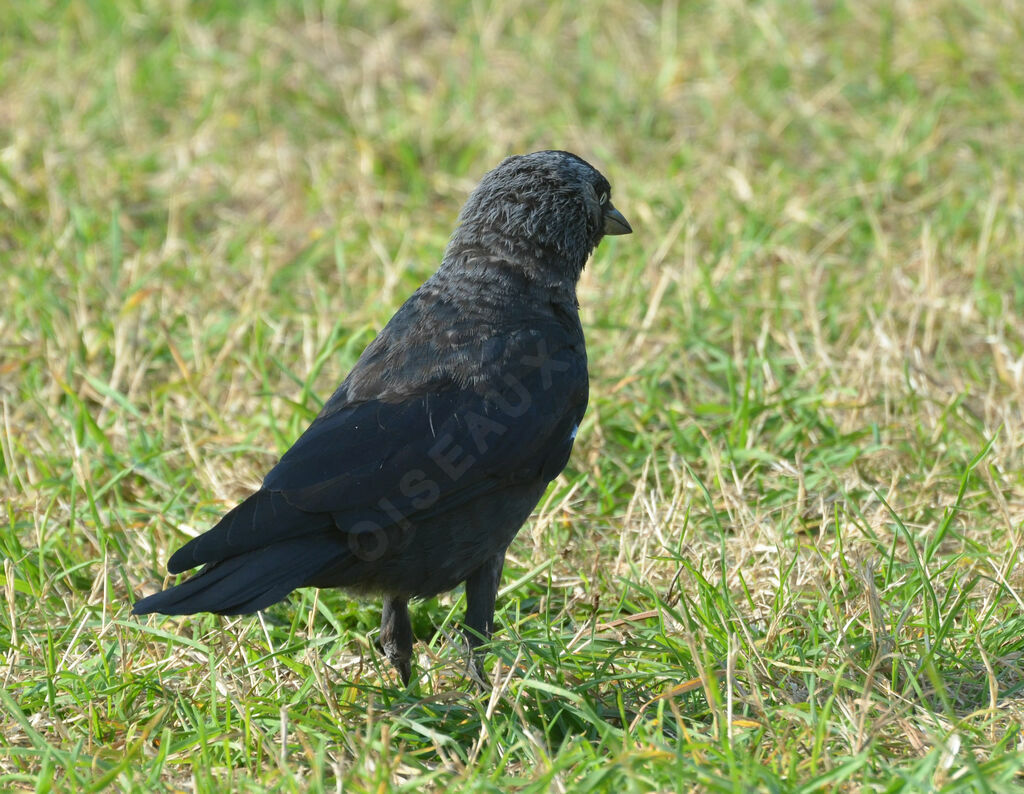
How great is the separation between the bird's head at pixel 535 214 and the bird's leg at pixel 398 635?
1133mm

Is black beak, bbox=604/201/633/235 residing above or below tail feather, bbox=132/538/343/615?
above

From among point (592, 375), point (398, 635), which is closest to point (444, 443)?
point (398, 635)

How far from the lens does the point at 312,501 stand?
3.33m

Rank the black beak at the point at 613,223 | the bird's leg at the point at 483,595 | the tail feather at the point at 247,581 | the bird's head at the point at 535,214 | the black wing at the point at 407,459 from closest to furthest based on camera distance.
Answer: the tail feather at the point at 247,581 < the black wing at the point at 407,459 < the bird's leg at the point at 483,595 < the bird's head at the point at 535,214 < the black beak at the point at 613,223

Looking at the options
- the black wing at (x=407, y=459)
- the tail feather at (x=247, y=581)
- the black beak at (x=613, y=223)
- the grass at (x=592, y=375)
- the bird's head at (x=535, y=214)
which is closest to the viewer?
the tail feather at (x=247, y=581)

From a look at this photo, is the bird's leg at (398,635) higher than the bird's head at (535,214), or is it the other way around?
the bird's head at (535,214)

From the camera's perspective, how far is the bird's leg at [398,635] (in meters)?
3.67

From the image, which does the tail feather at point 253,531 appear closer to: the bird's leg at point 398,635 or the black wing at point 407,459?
the black wing at point 407,459

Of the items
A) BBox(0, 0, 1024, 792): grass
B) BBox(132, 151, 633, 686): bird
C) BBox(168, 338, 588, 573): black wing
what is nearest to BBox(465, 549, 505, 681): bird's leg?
BBox(132, 151, 633, 686): bird

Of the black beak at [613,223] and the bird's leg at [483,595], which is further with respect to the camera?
the black beak at [613,223]

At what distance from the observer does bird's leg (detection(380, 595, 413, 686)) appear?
3674 millimetres

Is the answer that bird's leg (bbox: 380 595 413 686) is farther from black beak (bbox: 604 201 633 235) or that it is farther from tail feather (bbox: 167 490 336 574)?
black beak (bbox: 604 201 633 235)

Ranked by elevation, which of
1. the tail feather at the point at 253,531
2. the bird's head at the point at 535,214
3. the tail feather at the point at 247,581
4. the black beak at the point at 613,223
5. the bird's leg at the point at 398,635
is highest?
the bird's head at the point at 535,214

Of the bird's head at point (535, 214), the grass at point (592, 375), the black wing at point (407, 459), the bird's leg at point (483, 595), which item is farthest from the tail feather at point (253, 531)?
the bird's head at point (535, 214)
